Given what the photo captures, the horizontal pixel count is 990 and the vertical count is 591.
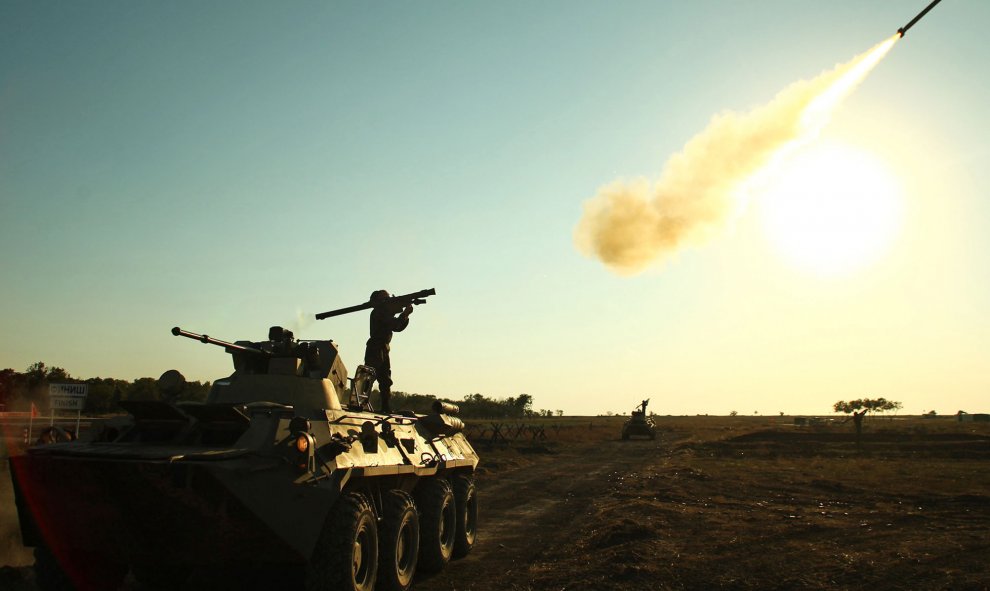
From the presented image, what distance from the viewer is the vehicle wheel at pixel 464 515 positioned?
1188 cm

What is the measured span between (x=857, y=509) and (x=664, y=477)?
816 cm

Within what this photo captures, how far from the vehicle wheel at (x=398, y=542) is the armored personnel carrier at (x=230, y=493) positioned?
0.05 ft

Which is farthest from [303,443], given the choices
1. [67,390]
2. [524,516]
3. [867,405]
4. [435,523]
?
[867,405]

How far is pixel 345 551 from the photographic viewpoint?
25.4 ft

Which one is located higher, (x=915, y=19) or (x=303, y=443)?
(x=915, y=19)

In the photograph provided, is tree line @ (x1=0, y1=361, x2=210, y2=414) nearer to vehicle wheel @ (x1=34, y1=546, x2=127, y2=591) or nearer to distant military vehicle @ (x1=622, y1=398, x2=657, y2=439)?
vehicle wheel @ (x1=34, y1=546, x2=127, y2=591)

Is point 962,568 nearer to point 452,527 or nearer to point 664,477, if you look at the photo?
point 452,527

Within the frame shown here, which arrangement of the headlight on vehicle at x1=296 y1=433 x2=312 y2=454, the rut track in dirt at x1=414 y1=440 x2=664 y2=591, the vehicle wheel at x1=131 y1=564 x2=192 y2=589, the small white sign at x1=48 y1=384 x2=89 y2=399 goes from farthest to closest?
the small white sign at x1=48 y1=384 x2=89 y2=399
the rut track in dirt at x1=414 y1=440 x2=664 y2=591
the vehicle wheel at x1=131 y1=564 x2=192 y2=589
the headlight on vehicle at x1=296 y1=433 x2=312 y2=454

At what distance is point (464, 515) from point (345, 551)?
457 centimetres

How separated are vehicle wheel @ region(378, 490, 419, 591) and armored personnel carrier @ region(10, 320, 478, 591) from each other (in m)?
0.02

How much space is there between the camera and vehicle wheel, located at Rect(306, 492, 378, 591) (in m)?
7.62

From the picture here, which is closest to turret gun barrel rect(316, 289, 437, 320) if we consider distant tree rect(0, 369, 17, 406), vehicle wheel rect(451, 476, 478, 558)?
vehicle wheel rect(451, 476, 478, 558)

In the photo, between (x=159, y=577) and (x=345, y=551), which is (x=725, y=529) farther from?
(x=159, y=577)

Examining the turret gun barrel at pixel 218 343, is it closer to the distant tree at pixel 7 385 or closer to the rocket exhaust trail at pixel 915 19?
the rocket exhaust trail at pixel 915 19
